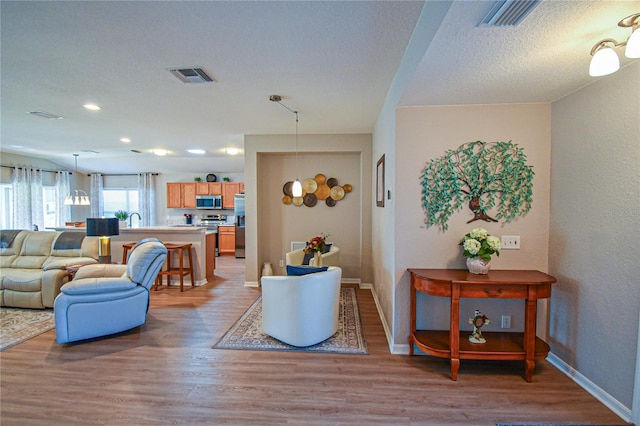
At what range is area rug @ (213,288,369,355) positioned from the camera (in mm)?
2920

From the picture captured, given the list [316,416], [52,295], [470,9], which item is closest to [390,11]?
[470,9]

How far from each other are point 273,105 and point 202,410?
10.2 feet

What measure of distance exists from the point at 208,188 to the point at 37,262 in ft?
15.9

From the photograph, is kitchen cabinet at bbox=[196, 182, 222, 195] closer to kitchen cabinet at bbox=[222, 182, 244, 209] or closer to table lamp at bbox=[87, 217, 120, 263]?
kitchen cabinet at bbox=[222, 182, 244, 209]

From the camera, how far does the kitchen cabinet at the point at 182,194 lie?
883 centimetres

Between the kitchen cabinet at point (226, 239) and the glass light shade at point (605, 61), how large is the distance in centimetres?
814

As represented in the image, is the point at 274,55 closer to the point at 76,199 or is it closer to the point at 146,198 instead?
the point at 76,199

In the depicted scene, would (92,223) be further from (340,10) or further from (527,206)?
(527,206)

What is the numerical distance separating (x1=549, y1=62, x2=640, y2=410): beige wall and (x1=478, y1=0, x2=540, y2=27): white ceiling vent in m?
1.20

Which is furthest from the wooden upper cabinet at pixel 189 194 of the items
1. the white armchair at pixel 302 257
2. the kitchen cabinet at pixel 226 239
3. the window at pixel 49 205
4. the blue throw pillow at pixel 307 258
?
the blue throw pillow at pixel 307 258

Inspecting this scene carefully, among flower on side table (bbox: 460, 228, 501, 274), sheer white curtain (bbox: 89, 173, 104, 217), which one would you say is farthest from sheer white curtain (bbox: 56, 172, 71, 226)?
flower on side table (bbox: 460, 228, 501, 274)

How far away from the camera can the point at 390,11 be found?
1.81 m

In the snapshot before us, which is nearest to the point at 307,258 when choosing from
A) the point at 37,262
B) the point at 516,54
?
the point at 516,54

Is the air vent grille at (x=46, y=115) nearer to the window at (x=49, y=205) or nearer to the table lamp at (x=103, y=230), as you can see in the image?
the table lamp at (x=103, y=230)
